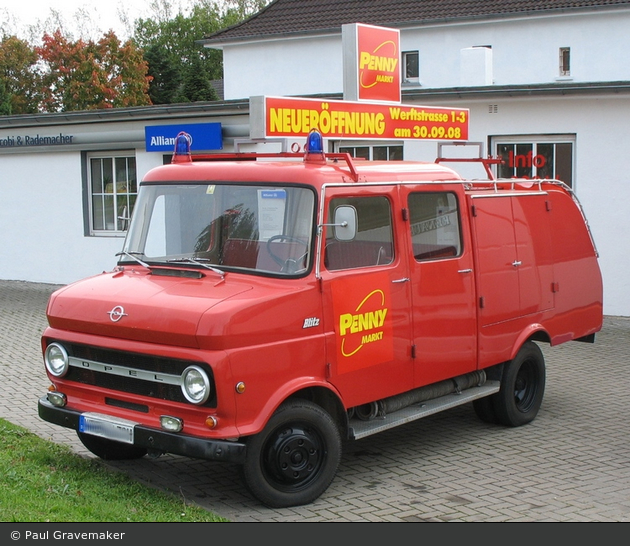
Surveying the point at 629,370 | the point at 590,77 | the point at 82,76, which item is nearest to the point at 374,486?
the point at 629,370

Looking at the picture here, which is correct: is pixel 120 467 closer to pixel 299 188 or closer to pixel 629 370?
pixel 299 188

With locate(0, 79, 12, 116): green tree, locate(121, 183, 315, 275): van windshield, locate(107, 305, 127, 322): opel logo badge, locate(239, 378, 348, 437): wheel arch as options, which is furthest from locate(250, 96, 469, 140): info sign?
locate(0, 79, 12, 116): green tree

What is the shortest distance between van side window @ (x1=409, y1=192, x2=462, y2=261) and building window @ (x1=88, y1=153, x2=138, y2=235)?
39.0 feet

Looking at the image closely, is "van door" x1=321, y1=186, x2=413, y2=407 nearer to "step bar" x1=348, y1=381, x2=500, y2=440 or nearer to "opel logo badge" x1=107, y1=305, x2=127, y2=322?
"step bar" x1=348, y1=381, x2=500, y2=440

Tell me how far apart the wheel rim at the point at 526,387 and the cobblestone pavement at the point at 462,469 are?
232mm

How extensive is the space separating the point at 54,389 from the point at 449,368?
10.1 feet

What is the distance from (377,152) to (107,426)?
11.3m

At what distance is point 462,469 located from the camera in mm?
7281

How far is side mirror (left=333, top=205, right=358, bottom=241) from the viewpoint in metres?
6.45

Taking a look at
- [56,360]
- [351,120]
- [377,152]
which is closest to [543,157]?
[377,152]

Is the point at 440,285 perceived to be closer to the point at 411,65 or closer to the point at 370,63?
the point at 370,63

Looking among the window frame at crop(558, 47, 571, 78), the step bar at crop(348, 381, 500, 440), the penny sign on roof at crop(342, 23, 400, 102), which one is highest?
the window frame at crop(558, 47, 571, 78)

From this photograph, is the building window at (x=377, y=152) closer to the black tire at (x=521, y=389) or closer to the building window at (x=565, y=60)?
the black tire at (x=521, y=389)

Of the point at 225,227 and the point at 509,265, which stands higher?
the point at 225,227
